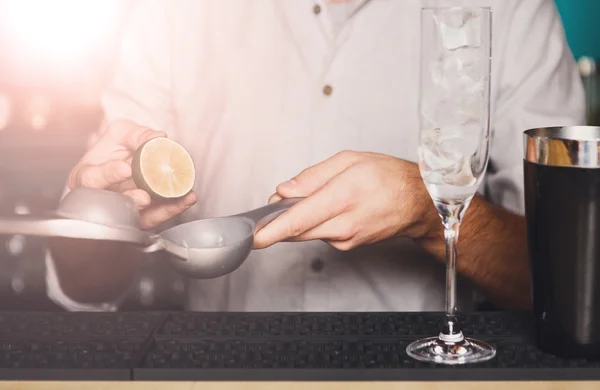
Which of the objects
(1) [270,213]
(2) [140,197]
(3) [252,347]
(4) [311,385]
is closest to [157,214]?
(2) [140,197]

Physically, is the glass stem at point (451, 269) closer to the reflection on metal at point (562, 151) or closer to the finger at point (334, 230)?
the reflection on metal at point (562, 151)

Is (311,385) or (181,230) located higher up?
(181,230)

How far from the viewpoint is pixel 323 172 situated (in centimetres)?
115

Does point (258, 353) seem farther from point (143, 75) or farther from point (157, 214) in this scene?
point (143, 75)

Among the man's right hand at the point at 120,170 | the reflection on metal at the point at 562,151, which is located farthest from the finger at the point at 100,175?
the reflection on metal at the point at 562,151

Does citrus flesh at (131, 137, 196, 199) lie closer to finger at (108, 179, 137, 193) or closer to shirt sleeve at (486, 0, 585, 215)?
finger at (108, 179, 137, 193)

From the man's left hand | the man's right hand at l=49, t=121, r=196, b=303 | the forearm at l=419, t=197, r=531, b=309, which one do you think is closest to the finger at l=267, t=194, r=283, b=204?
the man's left hand

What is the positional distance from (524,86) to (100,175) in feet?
1.97

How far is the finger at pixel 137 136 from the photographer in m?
1.16

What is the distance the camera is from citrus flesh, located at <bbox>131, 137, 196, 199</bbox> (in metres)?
1.15

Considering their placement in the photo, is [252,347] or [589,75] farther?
[589,75]

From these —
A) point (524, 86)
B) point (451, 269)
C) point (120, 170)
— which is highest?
point (524, 86)

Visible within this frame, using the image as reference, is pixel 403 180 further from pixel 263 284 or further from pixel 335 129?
pixel 263 284

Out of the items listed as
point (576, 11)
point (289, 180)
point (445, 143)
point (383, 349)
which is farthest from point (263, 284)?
point (576, 11)
